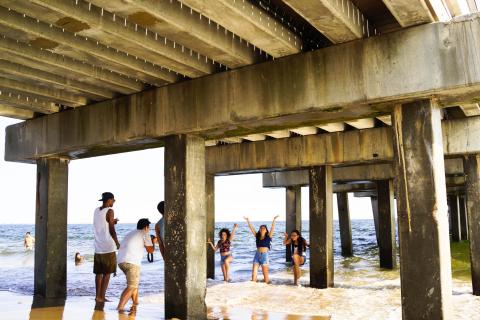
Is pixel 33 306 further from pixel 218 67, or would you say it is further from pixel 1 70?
pixel 218 67

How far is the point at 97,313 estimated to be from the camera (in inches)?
328

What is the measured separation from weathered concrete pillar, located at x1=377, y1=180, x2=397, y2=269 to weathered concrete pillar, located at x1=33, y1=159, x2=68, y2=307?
37.5 ft

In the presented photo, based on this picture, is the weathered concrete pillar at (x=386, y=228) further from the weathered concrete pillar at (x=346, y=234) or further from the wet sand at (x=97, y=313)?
the wet sand at (x=97, y=313)

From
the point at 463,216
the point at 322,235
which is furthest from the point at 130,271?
the point at 463,216

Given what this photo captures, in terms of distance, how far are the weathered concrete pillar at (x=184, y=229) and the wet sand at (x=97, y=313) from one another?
510 millimetres

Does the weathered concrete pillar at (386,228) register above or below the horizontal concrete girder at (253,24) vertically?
below

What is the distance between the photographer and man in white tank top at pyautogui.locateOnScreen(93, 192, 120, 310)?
9.02m

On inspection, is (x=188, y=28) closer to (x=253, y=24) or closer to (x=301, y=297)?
(x=253, y=24)

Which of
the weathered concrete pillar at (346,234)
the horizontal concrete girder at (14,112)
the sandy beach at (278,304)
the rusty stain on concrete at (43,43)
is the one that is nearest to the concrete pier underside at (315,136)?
the horizontal concrete girder at (14,112)

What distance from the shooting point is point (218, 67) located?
324 inches

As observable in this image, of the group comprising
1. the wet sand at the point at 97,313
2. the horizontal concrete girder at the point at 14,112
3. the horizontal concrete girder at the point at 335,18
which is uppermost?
the horizontal concrete girder at the point at 335,18

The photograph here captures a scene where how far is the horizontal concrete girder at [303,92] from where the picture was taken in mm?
6207

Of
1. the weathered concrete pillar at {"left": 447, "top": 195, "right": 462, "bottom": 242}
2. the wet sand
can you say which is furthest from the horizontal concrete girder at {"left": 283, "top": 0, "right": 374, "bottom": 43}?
the weathered concrete pillar at {"left": 447, "top": 195, "right": 462, "bottom": 242}

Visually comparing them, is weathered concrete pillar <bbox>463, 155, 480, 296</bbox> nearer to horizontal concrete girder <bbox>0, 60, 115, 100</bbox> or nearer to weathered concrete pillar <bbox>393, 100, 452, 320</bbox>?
weathered concrete pillar <bbox>393, 100, 452, 320</bbox>
